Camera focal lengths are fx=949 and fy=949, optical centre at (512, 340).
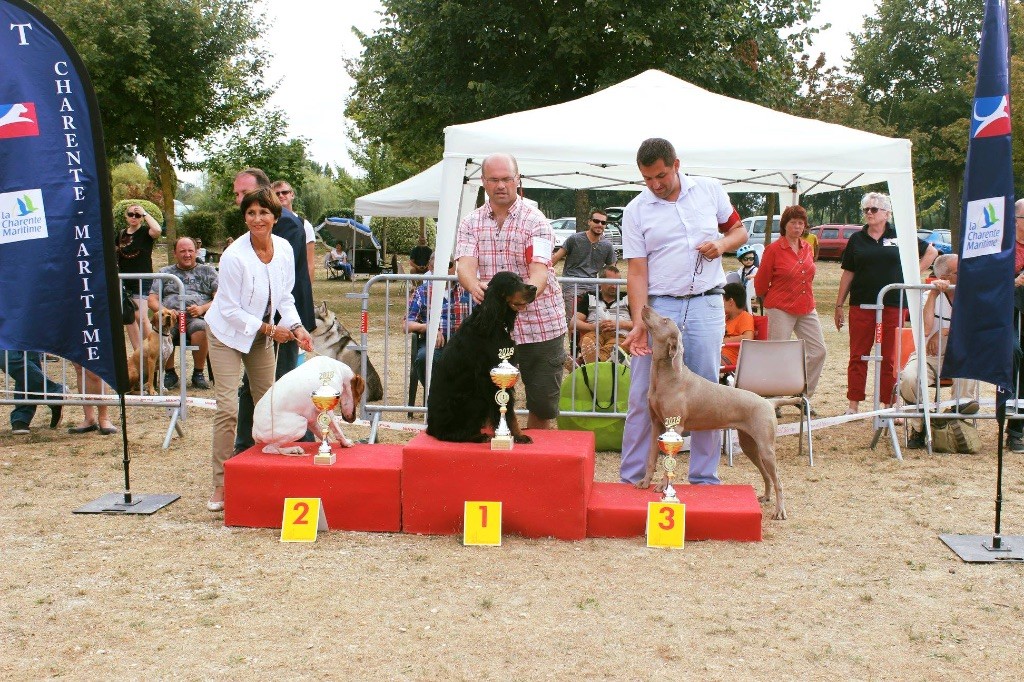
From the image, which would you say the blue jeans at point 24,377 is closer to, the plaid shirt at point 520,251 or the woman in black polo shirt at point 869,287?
the plaid shirt at point 520,251

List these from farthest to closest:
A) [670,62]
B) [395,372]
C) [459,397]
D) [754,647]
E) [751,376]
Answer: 1. [670,62]
2. [395,372]
3. [751,376]
4. [459,397]
5. [754,647]

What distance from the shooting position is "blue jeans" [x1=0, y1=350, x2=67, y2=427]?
7.13 m

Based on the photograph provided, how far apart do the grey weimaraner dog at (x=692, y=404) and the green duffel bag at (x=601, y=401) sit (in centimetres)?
184

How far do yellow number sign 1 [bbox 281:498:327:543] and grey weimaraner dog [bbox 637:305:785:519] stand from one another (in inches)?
65.3

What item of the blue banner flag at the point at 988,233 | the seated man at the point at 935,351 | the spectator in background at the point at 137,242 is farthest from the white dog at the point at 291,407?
the seated man at the point at 935,351

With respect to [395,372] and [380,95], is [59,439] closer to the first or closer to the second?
[395,372]

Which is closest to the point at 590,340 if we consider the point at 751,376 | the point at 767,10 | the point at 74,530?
the point at 751,376

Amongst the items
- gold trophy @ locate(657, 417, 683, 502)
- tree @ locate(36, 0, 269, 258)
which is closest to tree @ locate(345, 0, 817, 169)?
tree @ locate(36, 0, 269, 258)

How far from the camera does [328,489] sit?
475cm

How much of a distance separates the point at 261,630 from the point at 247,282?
6.64 feet

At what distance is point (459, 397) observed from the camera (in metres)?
4.61

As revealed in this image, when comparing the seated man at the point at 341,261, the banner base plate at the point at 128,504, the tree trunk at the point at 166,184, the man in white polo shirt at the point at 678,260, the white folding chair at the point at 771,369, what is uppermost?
the tree trunk at the point at 166,184

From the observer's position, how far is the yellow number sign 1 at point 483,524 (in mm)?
4523

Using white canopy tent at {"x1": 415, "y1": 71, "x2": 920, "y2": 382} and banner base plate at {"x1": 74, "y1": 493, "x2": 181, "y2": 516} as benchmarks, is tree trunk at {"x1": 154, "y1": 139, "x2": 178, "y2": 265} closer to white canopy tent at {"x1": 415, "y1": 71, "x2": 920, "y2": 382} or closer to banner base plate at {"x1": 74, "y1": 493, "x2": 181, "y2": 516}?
white canopy tent at {"x1": 415, "y1": 71, "x2": 920, "y2": 382}
